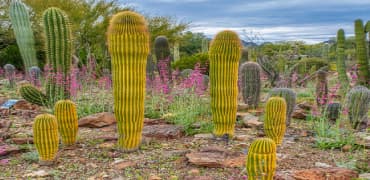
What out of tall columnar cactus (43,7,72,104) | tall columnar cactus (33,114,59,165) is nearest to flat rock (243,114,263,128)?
tall columnar cactus (33,114,59,165)

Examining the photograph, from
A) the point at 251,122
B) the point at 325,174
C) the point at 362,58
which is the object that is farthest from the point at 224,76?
the point at 362,58

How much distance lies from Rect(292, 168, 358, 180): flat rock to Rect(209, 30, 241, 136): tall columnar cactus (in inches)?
52.7

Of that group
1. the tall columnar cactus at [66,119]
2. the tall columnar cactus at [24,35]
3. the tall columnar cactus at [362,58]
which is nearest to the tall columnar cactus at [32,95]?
the tall columnar cactus at [66,119]

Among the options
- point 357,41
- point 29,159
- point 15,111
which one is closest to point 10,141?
point 29,159

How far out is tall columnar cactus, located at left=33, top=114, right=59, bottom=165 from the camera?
421 centimetres

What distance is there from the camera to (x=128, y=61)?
14.5 feet

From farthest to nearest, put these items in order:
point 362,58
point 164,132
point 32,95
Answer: point 362,58 → point 32,95 → point 164,132

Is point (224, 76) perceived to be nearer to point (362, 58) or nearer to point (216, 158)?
point (216, 158)

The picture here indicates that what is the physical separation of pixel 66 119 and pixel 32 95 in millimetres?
2924

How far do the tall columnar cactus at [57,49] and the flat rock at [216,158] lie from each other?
3.54 m

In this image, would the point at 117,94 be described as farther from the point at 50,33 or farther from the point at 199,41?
the point at 199,41

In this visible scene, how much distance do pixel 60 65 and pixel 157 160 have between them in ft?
11.7

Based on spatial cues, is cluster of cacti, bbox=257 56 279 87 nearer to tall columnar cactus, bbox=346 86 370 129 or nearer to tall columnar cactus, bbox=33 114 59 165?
tall columnar cactus, bbox=346 86 370 129

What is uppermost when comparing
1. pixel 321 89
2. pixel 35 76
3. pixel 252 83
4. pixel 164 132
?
pixel 35 76
